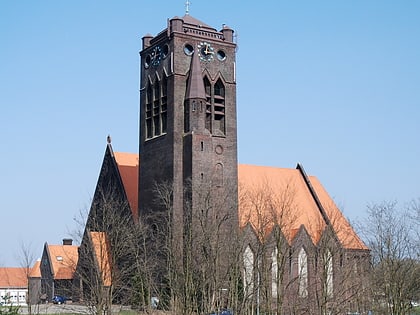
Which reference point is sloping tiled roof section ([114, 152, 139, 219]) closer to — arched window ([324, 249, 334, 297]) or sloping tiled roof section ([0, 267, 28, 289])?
arched window ([324, 249, 334, 297])

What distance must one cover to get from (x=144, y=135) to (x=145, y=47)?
300 inches

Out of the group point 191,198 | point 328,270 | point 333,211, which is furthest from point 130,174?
point 328,270

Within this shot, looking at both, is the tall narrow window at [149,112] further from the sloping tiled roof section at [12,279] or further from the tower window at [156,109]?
the sloping tiled roof section at [12,279]

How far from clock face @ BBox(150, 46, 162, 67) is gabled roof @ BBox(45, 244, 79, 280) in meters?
22.5

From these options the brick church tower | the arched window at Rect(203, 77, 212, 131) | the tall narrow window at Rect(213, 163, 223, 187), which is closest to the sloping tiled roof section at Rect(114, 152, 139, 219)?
the brick church tower

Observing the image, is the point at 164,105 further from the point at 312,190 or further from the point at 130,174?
the point at 312,190

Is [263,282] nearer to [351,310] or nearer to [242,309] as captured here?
[242,309]

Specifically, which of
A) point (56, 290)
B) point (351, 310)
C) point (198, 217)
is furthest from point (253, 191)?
point (56, 290)

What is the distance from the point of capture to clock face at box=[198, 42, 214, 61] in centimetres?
5562

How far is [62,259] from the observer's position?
7250 centimetres

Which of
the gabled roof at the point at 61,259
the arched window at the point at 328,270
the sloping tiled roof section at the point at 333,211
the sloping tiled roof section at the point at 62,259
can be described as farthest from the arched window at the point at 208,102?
the gabled roof at the point at 61,259

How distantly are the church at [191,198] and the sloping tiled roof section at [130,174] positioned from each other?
108mm

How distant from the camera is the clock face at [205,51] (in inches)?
2190

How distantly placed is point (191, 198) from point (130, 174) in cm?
1275
